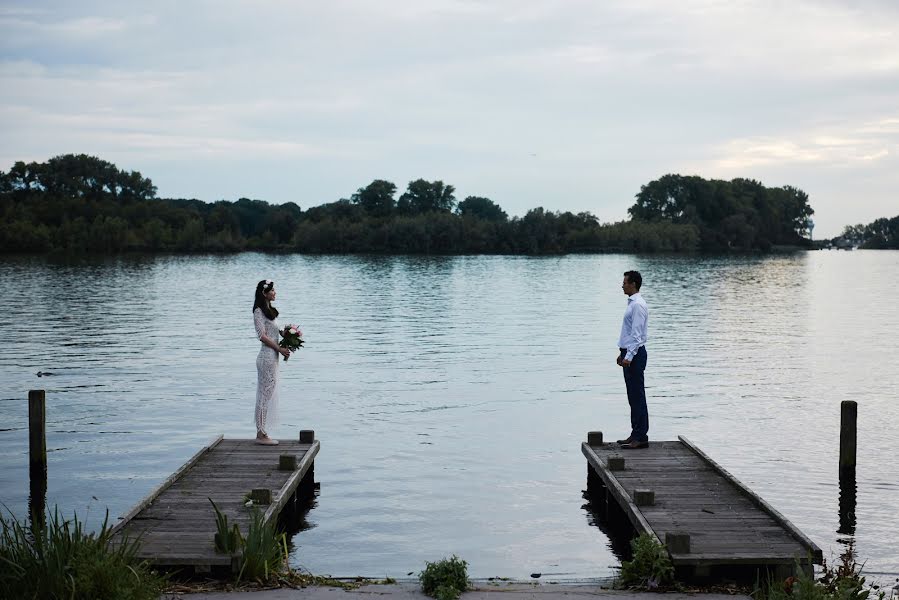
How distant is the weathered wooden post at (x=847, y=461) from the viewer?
619 inches

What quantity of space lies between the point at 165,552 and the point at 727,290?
2859 inches

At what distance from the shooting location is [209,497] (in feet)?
41.7

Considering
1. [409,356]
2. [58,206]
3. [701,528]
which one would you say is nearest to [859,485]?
[701,528]

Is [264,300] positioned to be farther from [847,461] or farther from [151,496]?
[847,461]

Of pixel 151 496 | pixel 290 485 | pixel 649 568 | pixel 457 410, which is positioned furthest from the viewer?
pixel 457 410

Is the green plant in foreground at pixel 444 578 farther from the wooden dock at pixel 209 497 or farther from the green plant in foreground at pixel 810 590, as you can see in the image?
the green plant in foreground at pixel 810 590

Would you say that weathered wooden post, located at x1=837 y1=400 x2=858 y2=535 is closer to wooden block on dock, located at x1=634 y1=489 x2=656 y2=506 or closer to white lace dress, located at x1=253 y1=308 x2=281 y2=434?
wooden block on dock, located at x1=634 y1=489 x2=656 y2=506

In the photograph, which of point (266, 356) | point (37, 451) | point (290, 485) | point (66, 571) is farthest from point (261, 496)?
point (37, 451)

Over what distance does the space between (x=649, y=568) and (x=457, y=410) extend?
1464cm

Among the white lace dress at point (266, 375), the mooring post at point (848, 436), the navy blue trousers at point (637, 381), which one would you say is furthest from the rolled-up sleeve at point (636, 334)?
the white lace dress at point (266, 375)

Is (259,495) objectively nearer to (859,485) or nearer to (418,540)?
(418,540)

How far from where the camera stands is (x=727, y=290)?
78938 mm

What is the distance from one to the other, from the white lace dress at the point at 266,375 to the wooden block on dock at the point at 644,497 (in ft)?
20.2

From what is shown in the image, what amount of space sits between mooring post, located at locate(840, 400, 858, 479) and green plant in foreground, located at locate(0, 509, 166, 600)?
11.5m
